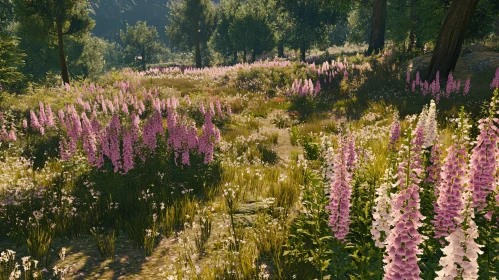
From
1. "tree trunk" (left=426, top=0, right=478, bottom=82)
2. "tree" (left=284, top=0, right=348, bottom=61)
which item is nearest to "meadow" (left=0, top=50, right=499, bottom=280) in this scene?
"tree trunk" (left=426, top=0, right=478, bottom=82)

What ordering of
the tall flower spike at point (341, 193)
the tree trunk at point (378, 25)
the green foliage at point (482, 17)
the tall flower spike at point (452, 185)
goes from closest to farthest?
the tall flower spike at point (452, 185), the tall flower spike at point (341, 193), the green foliage at point (482, 17), the tree trunk at point (378, 25)

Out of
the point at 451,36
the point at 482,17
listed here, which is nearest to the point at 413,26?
the point at 482,17

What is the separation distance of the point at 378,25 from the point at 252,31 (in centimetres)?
2945

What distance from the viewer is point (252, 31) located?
54.4 metres

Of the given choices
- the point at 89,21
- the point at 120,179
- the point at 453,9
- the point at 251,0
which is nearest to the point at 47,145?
the point at 120,179

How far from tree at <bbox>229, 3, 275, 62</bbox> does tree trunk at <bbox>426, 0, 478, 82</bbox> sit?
42.5m

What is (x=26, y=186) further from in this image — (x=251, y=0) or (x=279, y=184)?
(x=251, y=0)

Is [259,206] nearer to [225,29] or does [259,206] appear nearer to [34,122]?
[34,122]

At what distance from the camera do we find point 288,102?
19.0 m

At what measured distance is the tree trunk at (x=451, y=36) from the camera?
12.7m

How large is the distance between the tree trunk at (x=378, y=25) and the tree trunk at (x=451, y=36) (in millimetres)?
13396

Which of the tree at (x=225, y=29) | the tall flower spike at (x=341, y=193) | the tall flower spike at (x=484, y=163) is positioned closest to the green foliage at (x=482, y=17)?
the tall flower spike at (x=484, y=163)

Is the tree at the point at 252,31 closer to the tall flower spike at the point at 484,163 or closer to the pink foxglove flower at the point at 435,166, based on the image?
the pink foxglove flower at the point at 435,166

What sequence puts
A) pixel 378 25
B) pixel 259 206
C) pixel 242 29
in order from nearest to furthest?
pixel 259 206, pixel 378 25, pixel 242 29
